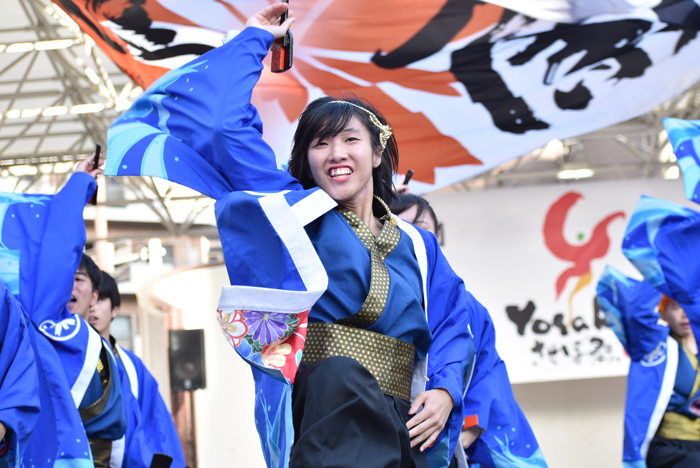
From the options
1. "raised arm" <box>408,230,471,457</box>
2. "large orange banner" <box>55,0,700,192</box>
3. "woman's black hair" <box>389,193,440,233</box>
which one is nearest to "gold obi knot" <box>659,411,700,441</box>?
"large orange banner" <box>55,0,700,192</box>

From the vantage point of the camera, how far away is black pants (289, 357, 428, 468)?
1.11m

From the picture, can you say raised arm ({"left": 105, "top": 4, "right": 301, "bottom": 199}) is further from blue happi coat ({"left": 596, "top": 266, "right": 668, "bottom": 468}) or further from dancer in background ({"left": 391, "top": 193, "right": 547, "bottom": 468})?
blue happi coat ({"left": 596, "top": 266, "right": 668, "bottom": 468})

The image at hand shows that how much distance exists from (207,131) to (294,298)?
14.9 inches

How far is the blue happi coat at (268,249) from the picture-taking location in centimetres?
119

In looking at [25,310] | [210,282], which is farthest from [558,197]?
[25,310]

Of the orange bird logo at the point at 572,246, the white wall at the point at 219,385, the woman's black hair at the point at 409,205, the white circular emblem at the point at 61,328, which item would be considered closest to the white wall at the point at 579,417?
the orange bird logo at the point at 572,246

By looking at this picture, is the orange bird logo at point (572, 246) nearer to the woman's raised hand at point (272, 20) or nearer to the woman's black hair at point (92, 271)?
the woman's black hair at point (92, 271)

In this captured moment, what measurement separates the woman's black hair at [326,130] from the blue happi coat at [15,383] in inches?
31.2

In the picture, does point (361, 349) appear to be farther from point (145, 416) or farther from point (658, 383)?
point (658, 383)

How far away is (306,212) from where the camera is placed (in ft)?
4.32

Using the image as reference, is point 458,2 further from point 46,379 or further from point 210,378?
point 210,378

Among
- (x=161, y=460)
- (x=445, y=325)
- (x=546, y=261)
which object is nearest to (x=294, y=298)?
(x=445, y=325)

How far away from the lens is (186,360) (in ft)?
20.5

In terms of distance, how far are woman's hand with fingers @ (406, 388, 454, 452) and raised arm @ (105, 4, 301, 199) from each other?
456mm
